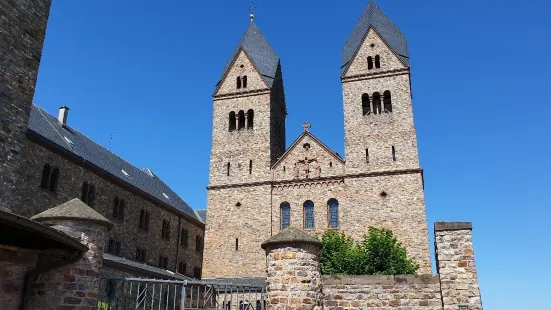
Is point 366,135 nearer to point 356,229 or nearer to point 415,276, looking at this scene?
point 356,229

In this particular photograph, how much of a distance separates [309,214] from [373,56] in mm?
12448

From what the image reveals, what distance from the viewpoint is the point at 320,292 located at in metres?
11.1

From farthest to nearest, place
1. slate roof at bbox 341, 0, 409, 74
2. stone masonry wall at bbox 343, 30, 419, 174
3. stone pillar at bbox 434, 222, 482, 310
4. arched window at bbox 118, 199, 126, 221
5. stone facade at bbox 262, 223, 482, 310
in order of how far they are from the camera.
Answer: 1. slate roof at bbox 341, 0, 409, 74
2. stone masonry wall at bbox 343, 30, 419, 174
3. arched window at bbox 118, 199, 126, 221
4. stone facade at bbox 262, 223, 482, 310
5. stone pillar at bbox 434, 222, 482, 310

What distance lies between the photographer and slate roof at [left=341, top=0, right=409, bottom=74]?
35750 millimetres

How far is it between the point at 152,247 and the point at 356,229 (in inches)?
546

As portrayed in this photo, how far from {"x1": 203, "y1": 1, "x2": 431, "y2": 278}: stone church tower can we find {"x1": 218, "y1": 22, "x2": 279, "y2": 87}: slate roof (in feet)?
1.58

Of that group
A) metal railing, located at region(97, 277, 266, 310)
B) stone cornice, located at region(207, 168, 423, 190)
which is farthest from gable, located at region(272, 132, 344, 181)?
metal railing, located at region(97, 277, 266, 310)

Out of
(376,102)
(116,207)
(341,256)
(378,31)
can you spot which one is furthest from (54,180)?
(378,31)

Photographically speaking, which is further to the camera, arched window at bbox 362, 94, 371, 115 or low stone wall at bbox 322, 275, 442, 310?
arched window at bbox 362, 94, 371, 115

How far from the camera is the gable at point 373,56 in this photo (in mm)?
34719

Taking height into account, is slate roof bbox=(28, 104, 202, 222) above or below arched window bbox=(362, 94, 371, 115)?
below

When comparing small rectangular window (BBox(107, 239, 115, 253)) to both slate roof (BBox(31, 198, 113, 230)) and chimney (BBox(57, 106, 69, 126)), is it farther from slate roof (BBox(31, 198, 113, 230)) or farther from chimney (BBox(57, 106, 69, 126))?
slate roof (BBox(31, 198, 113, 230))

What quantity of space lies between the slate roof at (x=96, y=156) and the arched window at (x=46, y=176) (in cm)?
108

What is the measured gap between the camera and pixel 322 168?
33.2 metres
